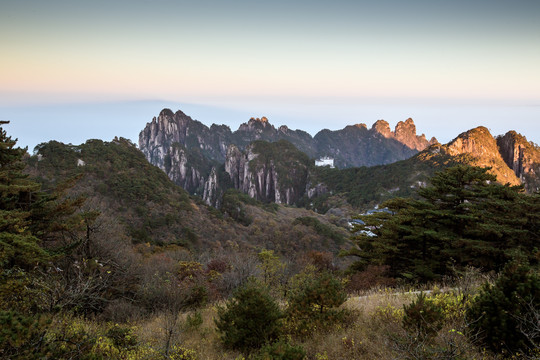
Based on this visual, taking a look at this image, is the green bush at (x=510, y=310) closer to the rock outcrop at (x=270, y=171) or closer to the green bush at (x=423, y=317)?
the green bush at (x=423, y=317)

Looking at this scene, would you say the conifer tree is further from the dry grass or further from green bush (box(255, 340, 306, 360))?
green bush (box(255, 340, 306, 360))

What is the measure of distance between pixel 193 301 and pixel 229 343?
8534 millimetres

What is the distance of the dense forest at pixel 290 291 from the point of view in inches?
221

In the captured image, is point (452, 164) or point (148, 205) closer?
point (148, 205)

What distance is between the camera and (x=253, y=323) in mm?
7711

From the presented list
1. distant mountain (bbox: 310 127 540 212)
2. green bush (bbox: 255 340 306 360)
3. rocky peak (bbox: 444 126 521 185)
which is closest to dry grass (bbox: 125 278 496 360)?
green bush (bbox: 255 340 306 360)

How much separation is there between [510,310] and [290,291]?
23.0ft

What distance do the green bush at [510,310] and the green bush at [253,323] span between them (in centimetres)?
460

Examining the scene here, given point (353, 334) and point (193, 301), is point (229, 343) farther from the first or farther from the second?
point (193, 301)

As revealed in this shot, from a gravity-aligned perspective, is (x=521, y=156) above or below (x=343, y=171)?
above

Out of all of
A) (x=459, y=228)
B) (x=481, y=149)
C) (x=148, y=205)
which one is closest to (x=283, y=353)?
(x=459, y=228)

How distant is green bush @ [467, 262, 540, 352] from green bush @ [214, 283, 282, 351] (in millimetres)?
4601

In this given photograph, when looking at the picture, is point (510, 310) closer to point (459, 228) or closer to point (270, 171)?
point (459, 228)

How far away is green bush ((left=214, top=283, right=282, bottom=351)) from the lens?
773cm
